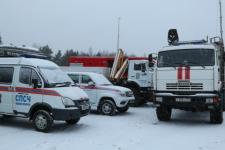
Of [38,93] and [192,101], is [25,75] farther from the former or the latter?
[192,101]

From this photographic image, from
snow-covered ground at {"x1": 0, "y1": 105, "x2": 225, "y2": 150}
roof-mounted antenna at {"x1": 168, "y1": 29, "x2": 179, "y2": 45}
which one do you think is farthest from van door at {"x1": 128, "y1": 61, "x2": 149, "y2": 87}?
snow-covered ground at {"x1": 0, "y1": 105, "x2": 225, "y2": 150}

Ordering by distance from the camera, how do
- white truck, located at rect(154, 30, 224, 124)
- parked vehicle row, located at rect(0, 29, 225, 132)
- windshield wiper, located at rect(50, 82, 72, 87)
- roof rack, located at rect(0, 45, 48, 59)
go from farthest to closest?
white truck, located at rect(154, 30, 224, 124) → roof rack, located at rect(0, 45, 48, 59) → windshield wiper, located at rect(50, 82, 72, 87) → parked vehicle row, located at rect(0, 29, 225, 132)

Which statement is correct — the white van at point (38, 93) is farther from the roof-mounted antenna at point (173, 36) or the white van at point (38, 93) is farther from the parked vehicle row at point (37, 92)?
the roof-mounted antenna at point (173, 36)

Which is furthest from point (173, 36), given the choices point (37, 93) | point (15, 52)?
point (37, 93)

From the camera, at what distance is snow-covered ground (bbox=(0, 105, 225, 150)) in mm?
8125

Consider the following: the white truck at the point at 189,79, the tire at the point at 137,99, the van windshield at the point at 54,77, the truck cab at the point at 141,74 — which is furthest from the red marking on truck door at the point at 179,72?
the tire at the point at 137,99

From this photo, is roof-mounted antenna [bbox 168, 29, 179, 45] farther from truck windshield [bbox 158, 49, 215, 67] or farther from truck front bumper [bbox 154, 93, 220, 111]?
truck front bumper [bbox 154, 93, 220, 111]

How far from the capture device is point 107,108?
526 inches

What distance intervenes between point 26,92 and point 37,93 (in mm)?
445

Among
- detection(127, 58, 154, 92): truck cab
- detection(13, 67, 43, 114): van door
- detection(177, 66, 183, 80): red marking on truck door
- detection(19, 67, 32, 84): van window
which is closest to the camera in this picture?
detection(13, 67, 43, 114): van door

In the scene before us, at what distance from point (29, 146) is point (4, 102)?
3.00 m

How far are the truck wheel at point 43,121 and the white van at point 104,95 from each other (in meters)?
4.15

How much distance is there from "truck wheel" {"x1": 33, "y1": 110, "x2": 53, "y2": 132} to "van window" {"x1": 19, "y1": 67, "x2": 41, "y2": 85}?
96 centimetres

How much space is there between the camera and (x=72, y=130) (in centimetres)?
1009
